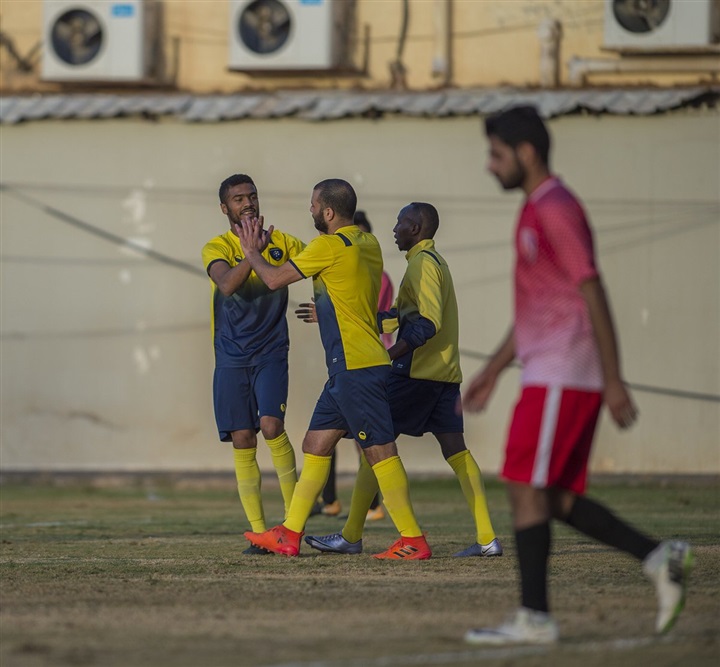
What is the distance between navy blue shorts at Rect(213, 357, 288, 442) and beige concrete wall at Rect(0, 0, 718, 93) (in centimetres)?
971

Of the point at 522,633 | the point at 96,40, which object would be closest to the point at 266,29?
the point at 96,40

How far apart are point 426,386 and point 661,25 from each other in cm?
990

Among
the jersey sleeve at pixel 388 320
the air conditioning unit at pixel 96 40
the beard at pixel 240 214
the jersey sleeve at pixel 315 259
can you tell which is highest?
the air conditioning unit at pixel 96 40

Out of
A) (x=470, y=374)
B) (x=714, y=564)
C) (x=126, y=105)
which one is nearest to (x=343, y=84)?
(x=126, y=105)

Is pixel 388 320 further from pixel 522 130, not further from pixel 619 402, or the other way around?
pixel 619 402

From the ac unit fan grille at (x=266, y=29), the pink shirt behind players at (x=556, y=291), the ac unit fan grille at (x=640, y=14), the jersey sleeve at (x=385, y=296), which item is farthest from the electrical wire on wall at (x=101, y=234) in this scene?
the pink shirt behind players at (x=556, y=291)

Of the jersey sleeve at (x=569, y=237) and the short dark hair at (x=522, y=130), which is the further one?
the short dark hair at (x=522, y=130)

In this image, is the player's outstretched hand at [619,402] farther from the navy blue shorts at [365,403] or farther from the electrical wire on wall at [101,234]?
the electrical wire on wall at [101,234]

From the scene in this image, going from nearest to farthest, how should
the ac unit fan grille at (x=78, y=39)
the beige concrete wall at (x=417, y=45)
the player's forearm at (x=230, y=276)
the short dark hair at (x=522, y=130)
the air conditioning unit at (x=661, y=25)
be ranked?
the short dark hair at (x=522, y=130)
the player's forearm at (x=230, y=276)
the air conditioning unit at (x=661, y=25)
the beige concrete wall at (x=417, y=45)
the ac unit fan grille at (x=78, y=39)

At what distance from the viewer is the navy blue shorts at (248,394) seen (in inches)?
387

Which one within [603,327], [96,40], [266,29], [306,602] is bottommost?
[306,602]

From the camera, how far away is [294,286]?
61.8 feet

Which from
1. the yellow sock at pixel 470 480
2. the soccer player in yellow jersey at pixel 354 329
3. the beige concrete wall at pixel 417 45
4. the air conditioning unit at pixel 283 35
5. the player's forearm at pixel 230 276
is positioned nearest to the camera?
the soccer player in yellow jersey at pixel 354 329

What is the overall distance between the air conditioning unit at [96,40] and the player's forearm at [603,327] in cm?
1394
